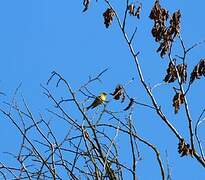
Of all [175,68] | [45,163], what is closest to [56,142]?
[45,163]

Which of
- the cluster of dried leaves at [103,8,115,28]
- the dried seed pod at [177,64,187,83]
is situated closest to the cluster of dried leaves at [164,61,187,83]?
the dried seed pod at [177,64,187,83]

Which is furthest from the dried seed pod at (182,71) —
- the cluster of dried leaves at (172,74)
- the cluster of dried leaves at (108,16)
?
the cluster of dried leaves at (108,16)

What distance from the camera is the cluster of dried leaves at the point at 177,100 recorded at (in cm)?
493

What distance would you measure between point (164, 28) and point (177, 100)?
51cm

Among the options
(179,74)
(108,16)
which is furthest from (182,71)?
(108,16)

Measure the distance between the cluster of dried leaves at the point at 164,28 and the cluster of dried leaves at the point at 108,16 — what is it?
1.07 feet

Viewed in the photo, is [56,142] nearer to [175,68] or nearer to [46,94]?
[46,94]

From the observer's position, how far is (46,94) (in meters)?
4.90

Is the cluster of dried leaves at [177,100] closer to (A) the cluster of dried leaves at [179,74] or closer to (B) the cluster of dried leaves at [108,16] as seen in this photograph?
(A) the cluster of dried leaves at [179,74]

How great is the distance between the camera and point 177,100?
195 inches

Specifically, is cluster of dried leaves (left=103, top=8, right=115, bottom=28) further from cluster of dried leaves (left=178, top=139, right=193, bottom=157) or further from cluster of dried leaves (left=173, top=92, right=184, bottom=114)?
cluster of dried leaves (left=178, top=139, right=193, bottom=157)

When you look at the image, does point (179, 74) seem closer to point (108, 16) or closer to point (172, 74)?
point (172, 74)

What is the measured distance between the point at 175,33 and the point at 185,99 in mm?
547

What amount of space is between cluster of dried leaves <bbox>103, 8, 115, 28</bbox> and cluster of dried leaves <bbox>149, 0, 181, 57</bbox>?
32 cm
